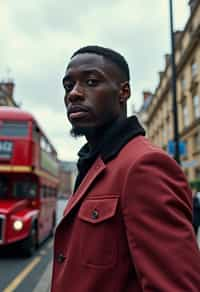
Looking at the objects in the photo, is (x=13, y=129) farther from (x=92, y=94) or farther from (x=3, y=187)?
(x=92, y=94)

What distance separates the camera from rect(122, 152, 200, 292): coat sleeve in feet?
3.46

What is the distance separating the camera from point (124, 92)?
1611 mm

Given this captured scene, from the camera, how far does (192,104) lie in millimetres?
31109

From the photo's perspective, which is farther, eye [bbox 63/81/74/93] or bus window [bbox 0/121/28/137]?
bus window [bbox 0/121/28/137]

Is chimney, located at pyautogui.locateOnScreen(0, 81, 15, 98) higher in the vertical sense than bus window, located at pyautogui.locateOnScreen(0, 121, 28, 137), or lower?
higher

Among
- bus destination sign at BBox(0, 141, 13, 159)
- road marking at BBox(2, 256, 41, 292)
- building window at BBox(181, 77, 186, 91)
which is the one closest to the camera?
road marking at BBox(2, 256, 41, 292)

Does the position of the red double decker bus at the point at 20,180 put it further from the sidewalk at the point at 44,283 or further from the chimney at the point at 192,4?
the chimney at the point at 192,4

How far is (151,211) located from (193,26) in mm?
32314

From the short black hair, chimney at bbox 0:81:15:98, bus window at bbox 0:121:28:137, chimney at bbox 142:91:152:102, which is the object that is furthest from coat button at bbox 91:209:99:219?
chimney at bbox 142:91:152:102

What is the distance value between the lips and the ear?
0.18 metres

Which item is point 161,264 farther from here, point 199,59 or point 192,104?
point 192,104

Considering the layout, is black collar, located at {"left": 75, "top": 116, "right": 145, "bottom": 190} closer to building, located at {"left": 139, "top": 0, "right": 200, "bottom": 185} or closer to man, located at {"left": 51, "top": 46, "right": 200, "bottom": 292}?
man, located at {"left": 51, "top": 46, "right": 200, "bottom": 292}

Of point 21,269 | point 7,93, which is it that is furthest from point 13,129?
point 7,93

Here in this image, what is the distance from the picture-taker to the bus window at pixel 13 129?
32.7 feet
